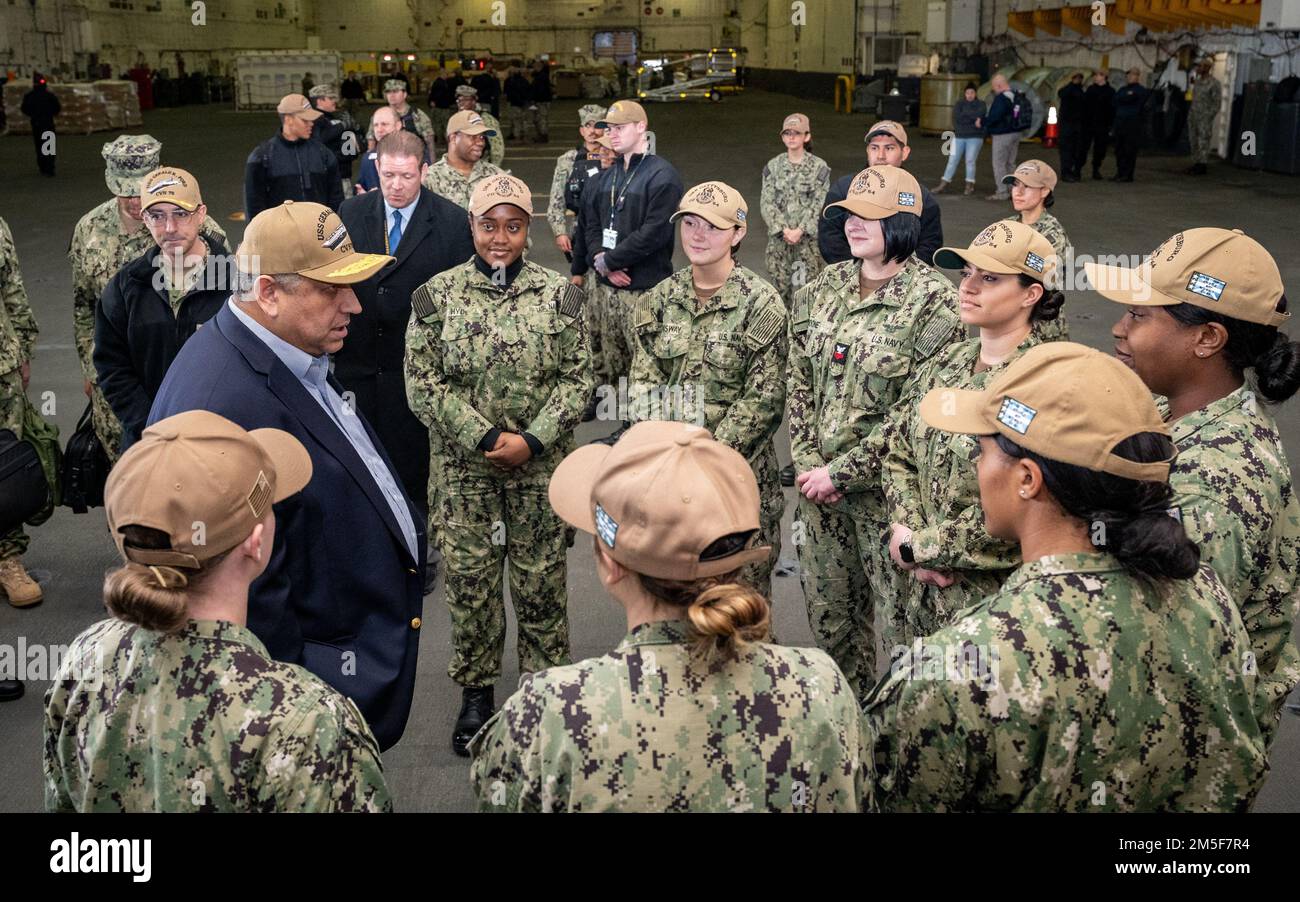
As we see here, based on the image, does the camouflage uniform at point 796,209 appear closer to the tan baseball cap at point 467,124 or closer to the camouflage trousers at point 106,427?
the tan baseball cap at point 467,124

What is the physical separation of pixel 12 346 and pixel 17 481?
3.92 ft

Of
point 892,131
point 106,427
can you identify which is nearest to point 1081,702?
point 106,427

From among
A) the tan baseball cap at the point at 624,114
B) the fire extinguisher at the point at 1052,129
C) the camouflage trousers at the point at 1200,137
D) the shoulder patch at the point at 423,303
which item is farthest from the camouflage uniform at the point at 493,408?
the fire extinguisher at the point at 1052,129

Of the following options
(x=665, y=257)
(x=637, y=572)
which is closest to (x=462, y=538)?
(x=637, y=572)

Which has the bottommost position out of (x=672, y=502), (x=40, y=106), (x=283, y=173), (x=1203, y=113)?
(x=672, y=502)

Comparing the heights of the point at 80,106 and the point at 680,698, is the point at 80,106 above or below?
above

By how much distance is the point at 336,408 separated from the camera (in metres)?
2.86

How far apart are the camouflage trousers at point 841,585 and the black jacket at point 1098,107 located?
54.2 ft

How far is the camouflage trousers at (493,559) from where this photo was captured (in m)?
3.94

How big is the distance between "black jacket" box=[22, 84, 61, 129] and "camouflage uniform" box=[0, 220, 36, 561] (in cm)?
1797

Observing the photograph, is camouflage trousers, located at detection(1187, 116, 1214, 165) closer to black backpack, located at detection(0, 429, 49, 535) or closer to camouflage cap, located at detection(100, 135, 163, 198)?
camouflage cap, located at detection(100, 135, 163, 198)

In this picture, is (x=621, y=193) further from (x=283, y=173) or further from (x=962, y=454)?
(x=962, y=454)

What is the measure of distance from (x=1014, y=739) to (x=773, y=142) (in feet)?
77.3

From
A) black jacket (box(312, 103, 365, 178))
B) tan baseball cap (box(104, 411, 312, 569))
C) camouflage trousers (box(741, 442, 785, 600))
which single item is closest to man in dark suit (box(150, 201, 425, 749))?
tan baseball cap (box(104, 411, 312, 569))
